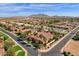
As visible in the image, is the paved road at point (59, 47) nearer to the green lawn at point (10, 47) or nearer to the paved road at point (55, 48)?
the paved road at point (55, 48)

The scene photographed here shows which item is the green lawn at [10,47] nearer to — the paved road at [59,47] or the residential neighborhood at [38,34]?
the residential neighborhood at [38,34]

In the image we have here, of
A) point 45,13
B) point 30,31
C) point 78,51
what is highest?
point 45,13

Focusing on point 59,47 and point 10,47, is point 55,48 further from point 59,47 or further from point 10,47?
point 10,47

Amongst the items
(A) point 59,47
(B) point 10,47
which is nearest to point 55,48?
(A) point 59,47

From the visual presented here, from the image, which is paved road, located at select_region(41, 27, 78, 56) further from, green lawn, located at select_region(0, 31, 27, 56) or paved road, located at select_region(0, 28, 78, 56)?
green lawn, located at select_region(0, 31, 27, 56)

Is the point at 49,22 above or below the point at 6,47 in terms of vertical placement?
above

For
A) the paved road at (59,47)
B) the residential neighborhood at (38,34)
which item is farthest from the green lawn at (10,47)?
the paved road at (59,47)

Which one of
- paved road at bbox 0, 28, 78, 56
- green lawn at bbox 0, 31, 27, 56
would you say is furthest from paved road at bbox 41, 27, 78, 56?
green lawn at bbox 0, 31, 27, 56

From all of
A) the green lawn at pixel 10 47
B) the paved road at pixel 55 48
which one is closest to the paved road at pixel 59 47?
the paved road at pixel 55 48

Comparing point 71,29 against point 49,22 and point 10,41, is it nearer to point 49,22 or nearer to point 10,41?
point 49,22

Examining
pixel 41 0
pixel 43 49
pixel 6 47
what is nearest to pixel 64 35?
pixel 43 49
